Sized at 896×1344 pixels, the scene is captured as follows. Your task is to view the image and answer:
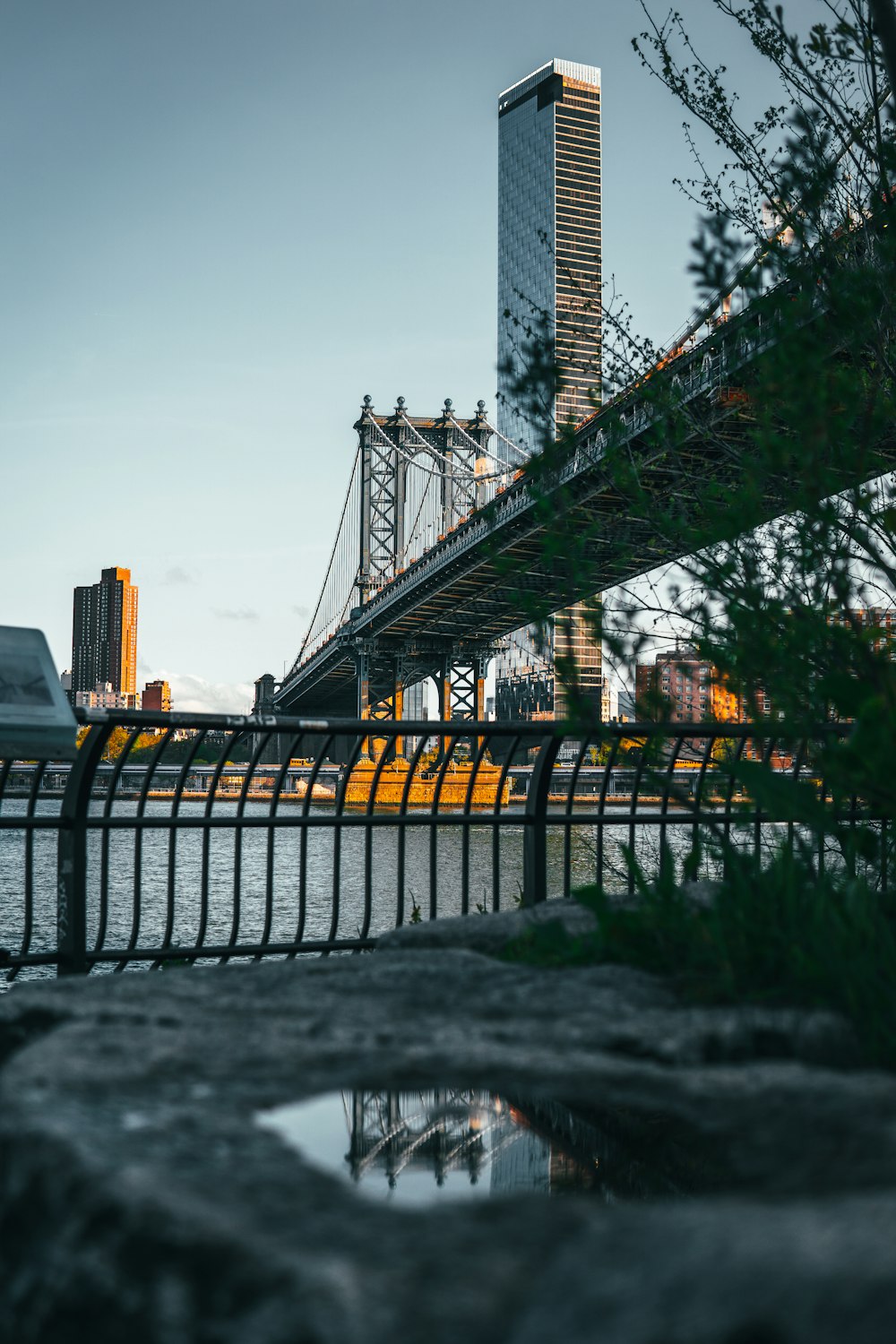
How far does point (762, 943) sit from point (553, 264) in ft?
16.5

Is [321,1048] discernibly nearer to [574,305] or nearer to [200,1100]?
[200,1100]

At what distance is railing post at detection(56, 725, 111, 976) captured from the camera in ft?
11.2

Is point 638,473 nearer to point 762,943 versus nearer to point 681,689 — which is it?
point 681,689

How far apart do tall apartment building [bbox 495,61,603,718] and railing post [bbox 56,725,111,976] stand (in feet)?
4.55

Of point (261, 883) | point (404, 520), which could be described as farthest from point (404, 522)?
point (261, 883)

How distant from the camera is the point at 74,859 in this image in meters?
3.45

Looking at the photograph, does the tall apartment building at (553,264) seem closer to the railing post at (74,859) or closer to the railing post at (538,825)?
the railing post at (538,825)

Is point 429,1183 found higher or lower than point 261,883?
higher

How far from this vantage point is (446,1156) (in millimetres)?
1877

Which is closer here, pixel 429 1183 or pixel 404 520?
pixel 429 1183

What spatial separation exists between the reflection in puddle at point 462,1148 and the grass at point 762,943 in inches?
11.5

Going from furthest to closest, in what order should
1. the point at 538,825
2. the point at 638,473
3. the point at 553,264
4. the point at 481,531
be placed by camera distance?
the point at 481,531
the point at 553,264
the point at 638,473
the point at 538,825

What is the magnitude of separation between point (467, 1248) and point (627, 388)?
4193 millimetres

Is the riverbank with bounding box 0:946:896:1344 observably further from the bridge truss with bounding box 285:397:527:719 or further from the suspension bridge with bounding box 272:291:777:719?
the bridge truss with bounding box 285:397:527:719
